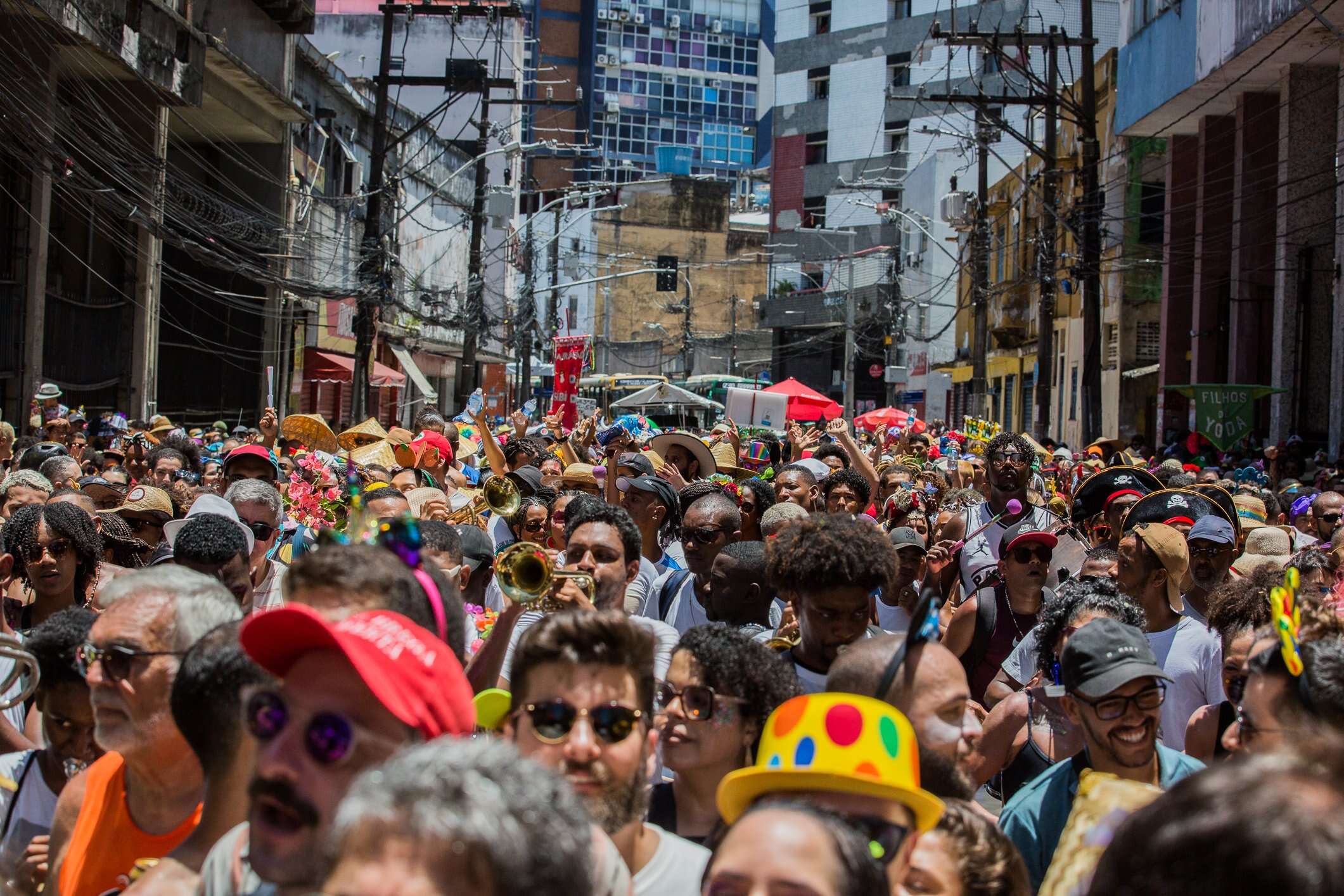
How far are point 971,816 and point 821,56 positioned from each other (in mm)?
71373

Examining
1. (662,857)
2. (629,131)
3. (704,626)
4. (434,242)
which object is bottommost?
(662,857)

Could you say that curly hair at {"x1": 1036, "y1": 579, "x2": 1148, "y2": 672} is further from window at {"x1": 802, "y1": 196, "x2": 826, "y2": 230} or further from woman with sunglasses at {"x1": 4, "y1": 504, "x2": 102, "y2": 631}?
window at {"x1": 802, "y1": 196, "x2": 826, "y2": 230}

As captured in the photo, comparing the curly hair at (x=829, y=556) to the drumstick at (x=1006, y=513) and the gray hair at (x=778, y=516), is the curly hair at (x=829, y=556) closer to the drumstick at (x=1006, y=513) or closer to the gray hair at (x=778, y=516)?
the gray hair at (x=778, y=516)

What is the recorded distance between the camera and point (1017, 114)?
56844mm

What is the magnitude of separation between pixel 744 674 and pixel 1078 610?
4.88ft

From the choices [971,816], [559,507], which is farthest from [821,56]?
[971,816]

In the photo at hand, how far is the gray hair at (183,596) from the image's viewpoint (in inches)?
123

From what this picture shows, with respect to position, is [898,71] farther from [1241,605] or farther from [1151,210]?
[1241,605]

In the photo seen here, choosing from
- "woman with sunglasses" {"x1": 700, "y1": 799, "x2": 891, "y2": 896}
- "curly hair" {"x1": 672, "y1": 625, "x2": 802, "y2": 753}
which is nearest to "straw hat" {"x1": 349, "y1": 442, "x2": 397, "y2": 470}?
"curly hair" {"x1": 672, "y1": 625, "x2": 802, "y2": 753}

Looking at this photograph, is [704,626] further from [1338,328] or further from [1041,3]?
[1041,3]

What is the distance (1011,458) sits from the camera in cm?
847

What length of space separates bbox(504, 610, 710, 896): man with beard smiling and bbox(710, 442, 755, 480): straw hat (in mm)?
8666

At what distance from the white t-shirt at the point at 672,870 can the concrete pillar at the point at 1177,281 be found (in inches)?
1026

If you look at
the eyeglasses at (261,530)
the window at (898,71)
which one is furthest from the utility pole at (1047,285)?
the window at (898,71)
